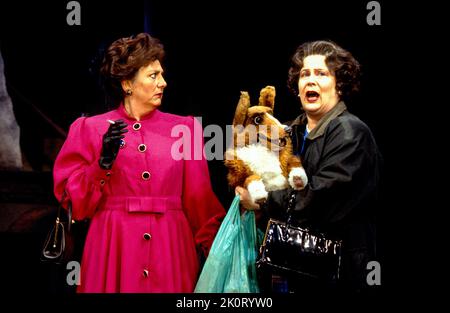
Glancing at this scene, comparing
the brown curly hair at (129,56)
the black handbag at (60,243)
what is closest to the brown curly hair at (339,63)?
the brown curly hair at (129,56)

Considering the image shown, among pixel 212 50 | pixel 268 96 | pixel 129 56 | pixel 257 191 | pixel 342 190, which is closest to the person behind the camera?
pixel 342 190

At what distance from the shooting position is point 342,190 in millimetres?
3104

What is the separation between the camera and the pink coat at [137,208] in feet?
11.2

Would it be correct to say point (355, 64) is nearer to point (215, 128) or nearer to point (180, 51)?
point (215, 128)

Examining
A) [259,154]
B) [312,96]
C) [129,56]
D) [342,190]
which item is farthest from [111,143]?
[342,190]

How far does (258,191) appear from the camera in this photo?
3213mm

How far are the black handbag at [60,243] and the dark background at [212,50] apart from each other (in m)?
1.15

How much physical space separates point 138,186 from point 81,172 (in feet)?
1.12

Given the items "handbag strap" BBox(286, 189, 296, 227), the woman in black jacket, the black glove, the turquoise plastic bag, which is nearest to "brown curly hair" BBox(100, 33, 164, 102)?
the black glove

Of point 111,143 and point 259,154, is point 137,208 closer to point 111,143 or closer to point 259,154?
point 111,143

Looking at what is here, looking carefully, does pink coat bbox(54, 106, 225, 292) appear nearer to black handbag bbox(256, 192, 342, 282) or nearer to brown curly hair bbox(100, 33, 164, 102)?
brown curly hair bbox(100, 33, 164, 102)

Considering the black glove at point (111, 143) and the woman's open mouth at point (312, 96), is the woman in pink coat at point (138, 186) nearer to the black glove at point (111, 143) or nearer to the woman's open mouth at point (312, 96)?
the black glove at point (111, 143)

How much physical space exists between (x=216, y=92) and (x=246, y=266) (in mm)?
1412

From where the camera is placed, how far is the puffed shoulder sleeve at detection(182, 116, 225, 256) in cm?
359
